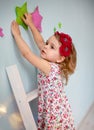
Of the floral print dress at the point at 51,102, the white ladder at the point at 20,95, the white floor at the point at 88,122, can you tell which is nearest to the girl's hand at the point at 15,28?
the white ladder at the point at 20,95

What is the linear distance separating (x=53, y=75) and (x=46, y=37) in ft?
1.10

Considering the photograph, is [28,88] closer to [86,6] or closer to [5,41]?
[5,41]

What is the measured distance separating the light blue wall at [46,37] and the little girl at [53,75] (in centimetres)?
9

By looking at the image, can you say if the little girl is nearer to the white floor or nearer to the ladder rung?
the ladder rung

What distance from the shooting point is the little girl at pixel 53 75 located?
1.19m

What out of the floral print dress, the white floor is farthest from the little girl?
the white floor

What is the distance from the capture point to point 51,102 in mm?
1221

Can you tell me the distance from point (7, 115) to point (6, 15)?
1.57 feet

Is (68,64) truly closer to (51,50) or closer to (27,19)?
(51,50)

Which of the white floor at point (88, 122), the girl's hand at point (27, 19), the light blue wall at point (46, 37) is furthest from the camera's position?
the white floor at point (88, 122)

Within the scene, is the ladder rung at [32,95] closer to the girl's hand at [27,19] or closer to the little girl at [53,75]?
the little girl at [53,75]

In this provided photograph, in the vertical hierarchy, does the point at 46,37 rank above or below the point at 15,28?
below

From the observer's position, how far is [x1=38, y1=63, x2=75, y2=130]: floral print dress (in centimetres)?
121

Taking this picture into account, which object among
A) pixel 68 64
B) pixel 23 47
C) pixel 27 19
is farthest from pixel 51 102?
pixel 27 19
